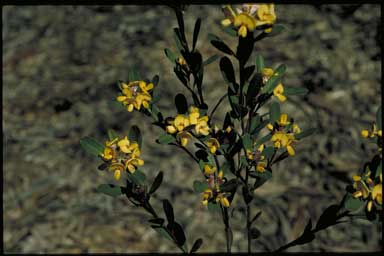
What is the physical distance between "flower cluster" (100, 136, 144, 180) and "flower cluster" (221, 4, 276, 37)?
278 millimetres

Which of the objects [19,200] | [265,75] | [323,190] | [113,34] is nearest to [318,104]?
[323,190]

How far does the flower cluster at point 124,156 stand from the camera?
0.95 metres

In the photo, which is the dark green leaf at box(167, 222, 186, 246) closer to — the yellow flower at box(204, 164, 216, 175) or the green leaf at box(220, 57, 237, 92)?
the yellow flower at box(204, 164, 216, 175)

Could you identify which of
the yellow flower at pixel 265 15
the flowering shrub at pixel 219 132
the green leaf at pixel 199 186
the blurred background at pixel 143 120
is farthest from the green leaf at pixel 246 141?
the blurred background at pixel 143 120

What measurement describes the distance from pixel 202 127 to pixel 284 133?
0.16 m

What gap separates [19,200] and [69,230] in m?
0.29

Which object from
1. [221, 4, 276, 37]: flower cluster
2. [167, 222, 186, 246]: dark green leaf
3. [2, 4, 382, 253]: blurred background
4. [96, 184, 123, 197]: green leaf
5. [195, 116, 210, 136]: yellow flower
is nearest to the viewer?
[221, 4, 276, 37]: flower cluster

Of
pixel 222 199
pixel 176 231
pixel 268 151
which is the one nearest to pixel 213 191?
pixel 222 199

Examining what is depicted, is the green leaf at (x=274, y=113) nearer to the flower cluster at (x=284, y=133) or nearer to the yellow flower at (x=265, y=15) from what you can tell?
the flower cluster at (x=284, y=133)

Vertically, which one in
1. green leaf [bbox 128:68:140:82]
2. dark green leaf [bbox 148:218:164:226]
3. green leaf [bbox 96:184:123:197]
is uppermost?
green leaf [bbox 128:68:140:82]

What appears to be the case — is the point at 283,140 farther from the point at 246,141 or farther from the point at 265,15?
the point at 265,15

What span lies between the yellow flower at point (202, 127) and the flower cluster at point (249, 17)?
17 centimetres

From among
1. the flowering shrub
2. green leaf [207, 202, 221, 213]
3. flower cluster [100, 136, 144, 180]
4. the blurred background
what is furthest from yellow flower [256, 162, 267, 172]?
the blurred background

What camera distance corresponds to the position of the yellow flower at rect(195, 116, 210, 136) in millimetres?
932
